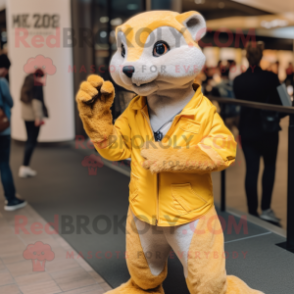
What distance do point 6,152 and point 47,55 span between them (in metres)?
3.68

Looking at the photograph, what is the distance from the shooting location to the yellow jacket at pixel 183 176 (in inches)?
87.3

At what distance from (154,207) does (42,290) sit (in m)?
1.14

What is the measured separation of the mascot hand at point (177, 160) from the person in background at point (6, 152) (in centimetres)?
261

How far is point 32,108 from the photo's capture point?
573 centimetres

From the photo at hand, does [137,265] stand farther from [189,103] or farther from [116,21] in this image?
[116,21]

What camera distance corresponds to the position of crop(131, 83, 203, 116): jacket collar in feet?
7.32

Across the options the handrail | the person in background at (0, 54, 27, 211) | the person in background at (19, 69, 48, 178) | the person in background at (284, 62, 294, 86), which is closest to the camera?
the handrail

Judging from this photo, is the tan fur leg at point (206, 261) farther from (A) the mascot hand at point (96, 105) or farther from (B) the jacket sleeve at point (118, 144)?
(A) the mascot hand at point (96, 105)

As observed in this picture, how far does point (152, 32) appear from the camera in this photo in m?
2.16

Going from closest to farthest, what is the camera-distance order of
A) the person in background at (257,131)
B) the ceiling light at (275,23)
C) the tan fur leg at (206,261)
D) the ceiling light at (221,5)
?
the tan fur leg at (206,261), the person in background at (257,131), the ceiling light at (275,23), the ceiling light at (221,5)

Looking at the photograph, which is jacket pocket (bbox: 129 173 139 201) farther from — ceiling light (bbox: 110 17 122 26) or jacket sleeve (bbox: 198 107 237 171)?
ceiling light (bbox: 110 17 122 26)

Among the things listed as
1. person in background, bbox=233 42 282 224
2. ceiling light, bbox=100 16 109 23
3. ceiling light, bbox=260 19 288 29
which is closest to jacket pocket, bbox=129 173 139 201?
person in background, bbox=233 42 282 224

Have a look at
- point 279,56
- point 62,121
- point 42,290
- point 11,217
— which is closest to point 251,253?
point 42,290

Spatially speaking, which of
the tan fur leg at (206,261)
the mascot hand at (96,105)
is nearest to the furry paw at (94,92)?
the mascot hand at (96,105)
